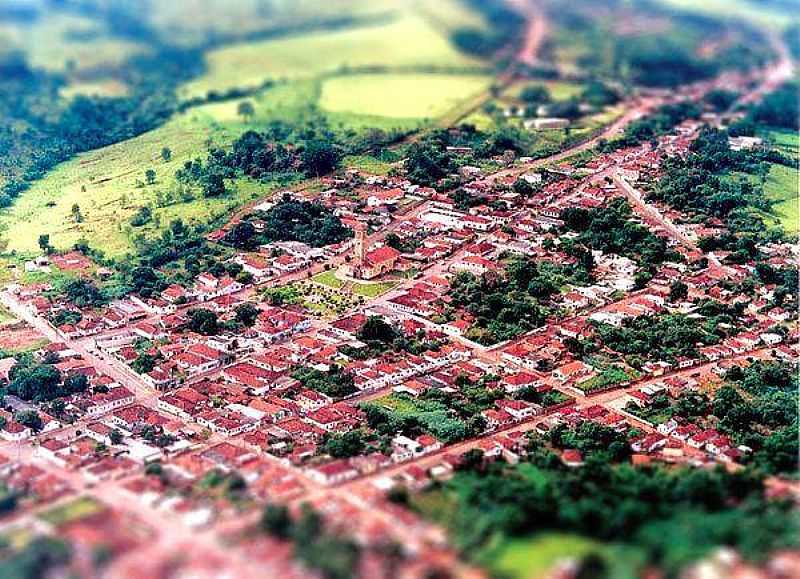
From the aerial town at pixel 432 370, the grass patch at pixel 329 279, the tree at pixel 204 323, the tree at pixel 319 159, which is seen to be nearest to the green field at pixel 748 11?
the aerial town at pixel 432 370

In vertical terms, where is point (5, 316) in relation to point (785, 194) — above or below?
below

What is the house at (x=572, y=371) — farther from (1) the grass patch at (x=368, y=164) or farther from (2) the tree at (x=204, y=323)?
(1) the grass patch at (x=368, y=164)

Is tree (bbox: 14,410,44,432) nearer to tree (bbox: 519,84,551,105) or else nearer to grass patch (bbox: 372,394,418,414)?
grass patch (bbox: 372,394,418,414)

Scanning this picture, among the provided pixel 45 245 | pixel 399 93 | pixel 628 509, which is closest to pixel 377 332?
pixel 45 245

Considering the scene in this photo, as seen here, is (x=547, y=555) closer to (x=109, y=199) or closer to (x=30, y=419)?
(x=30, y=419)

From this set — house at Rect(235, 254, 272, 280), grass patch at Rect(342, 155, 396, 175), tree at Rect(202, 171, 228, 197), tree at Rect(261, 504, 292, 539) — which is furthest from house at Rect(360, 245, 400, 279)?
tree at Rect(261, 504, 292, 539)

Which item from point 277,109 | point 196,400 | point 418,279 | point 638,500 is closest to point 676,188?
point 418,279
